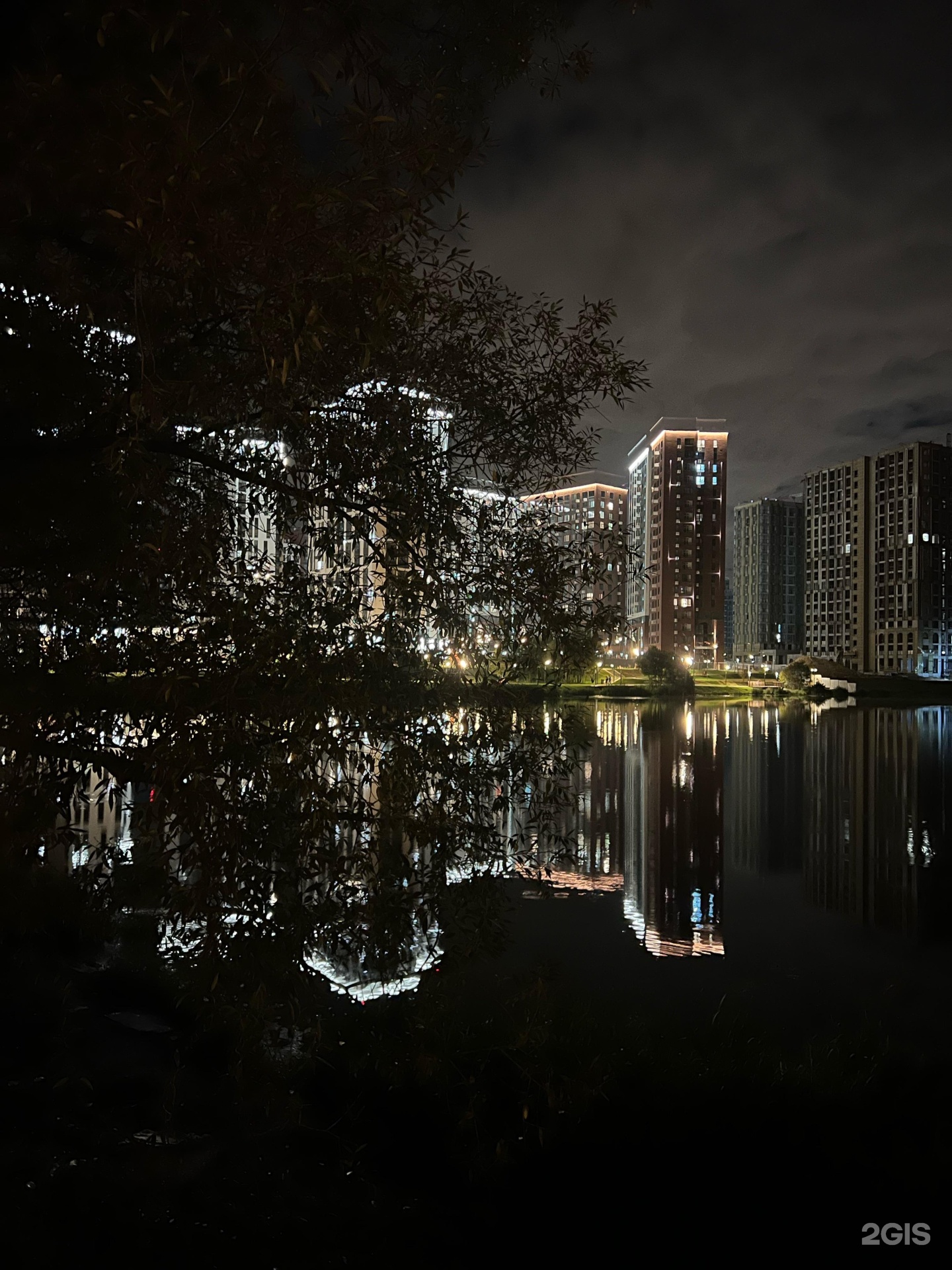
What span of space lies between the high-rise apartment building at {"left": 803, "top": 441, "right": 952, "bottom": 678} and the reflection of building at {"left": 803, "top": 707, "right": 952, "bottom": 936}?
508ft

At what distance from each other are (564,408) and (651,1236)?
674 centimetres

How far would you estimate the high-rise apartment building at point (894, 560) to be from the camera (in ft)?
570

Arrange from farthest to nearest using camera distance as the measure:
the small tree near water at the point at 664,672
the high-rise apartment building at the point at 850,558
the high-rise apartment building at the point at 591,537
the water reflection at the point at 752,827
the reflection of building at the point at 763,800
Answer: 1. the high-rise apartment building at the point at 850,558
2. the small tree near water at the point at 664,672
3. the reflection of building at the point at 763,800
4. the water reflection at the point at 752,827
5. the high-rise apartment building at the point at 591,537

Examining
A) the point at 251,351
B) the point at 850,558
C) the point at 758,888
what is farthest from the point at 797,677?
the point at 850,558

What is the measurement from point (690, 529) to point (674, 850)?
166952 mm

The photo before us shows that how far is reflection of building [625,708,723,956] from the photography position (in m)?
12.6

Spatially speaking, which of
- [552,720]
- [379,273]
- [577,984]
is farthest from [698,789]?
[379,273]

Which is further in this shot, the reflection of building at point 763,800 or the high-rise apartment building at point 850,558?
the high-rise apartment building at point 850,558

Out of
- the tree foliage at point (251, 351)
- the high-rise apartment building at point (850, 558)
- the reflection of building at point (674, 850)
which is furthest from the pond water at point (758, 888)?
the high-rise apartment building at point (850, 558)

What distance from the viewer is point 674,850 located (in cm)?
1778

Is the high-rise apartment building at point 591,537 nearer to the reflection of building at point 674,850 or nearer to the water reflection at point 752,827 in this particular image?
the water reflection at point 752,827

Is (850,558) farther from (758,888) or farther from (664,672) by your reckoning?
(758,888)

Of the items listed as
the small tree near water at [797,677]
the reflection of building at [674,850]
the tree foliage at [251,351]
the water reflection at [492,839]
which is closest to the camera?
the tree foliage at [251,351]

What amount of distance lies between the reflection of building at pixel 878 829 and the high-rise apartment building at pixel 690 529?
134 m
